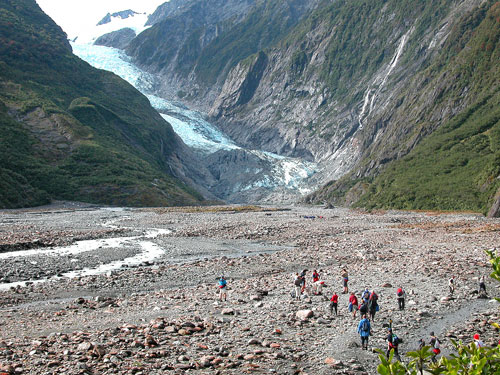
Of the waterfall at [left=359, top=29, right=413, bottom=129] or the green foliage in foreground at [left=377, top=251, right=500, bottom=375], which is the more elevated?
the waterfall at [left=359, top=29, right=413, bottom=129]

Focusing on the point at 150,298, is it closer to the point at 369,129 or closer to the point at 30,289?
the point at 30,289

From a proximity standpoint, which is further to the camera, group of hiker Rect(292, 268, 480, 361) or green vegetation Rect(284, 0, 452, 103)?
green vegetation Rect(284, 0, 452, 103)

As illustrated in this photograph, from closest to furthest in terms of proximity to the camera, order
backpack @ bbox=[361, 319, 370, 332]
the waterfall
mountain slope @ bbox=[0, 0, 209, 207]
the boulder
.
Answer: backpack @ bbox=[361, 319, 370, 332] < the boulder < mountain slope @ bbox=[0, 0, 209, 207] < the waterfall

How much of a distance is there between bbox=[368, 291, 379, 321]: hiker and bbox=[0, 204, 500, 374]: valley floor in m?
0.64

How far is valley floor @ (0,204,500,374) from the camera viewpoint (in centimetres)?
1220

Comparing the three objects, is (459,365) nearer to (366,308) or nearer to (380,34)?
(366,308)

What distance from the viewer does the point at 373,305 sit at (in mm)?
16031

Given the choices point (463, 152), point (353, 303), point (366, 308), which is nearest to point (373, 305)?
point (366, 308)

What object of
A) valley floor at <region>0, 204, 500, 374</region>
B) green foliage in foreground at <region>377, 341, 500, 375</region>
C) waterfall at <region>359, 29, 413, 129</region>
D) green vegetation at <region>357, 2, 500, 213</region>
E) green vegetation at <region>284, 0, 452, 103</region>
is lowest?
valley floor at <region>0, 204, 500, 374</region>

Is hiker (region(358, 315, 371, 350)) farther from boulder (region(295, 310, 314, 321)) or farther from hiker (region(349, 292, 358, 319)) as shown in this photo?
hiker (region(349, 292, 358, 319))

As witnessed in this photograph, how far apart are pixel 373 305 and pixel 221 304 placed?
6483 millimetres

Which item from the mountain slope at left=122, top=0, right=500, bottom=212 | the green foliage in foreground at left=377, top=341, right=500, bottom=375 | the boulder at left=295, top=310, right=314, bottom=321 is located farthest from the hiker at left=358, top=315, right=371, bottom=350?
the mountain slope at left=122, top=0, right=500, bottom=212

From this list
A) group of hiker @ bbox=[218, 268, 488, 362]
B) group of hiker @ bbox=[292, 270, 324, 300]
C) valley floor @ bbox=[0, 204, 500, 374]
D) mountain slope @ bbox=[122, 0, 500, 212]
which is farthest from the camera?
mountain slope @ bbox=[122, 0, 500, 212]

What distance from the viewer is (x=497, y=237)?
37.1 metres
